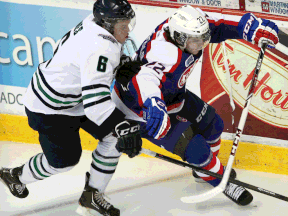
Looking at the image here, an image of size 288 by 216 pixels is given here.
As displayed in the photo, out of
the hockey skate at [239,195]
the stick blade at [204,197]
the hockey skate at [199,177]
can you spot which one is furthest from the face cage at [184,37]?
the hockey skate at [199,177]

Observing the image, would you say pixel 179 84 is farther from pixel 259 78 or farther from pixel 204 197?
pixel 259 78

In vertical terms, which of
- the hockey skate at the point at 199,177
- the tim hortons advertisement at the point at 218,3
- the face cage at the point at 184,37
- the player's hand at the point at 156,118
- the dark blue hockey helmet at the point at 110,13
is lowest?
the hockey skate at the point at 199,177

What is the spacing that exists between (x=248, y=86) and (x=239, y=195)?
32.2 inches

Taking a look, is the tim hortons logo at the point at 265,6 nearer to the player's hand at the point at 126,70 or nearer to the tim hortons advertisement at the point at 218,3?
the tim hortons advertisement at the point at 218,3

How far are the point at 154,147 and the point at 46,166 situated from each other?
1.12 meters

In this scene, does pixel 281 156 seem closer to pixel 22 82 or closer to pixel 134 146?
pixel 134 146

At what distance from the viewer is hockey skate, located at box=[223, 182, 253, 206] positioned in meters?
2.57

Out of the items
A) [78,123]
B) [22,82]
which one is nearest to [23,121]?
[22,82]

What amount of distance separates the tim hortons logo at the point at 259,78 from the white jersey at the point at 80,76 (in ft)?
3.78

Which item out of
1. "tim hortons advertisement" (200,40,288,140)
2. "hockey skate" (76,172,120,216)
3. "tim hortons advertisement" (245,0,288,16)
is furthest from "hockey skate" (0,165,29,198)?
"tim hortons advertisement" (245,0,288,16)

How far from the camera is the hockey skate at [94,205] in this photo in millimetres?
2516

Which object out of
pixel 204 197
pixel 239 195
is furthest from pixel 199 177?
pixel 204 197

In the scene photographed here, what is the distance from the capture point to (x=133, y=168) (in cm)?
319

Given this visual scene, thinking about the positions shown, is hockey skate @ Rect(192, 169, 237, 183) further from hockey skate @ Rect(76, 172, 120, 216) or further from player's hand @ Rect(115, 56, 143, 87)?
player's hand @ Rect(115, 56, 143, 87)
